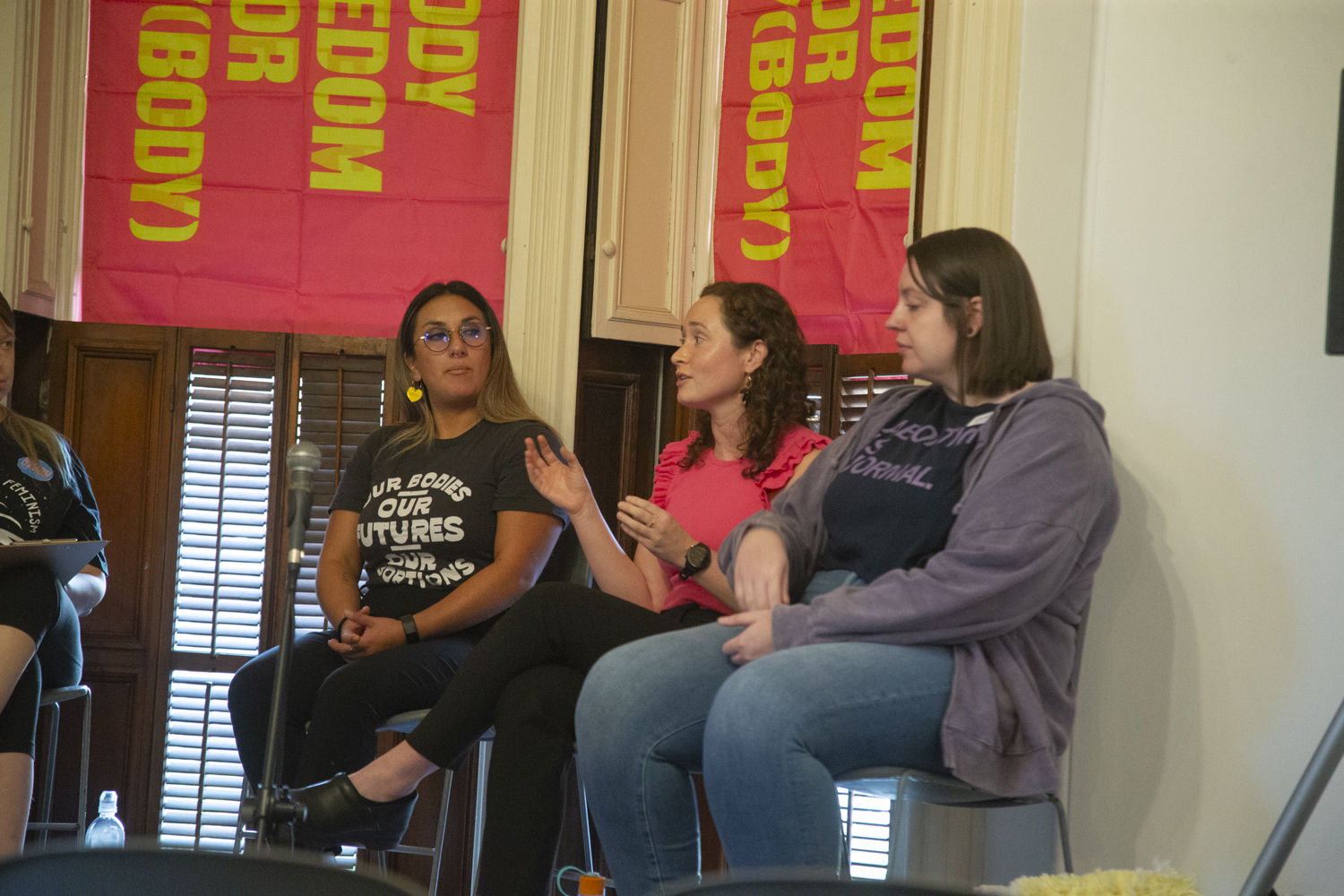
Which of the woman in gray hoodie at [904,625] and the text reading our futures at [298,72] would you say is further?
the text reading our futures at [298,72]

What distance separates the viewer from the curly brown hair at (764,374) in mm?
2253

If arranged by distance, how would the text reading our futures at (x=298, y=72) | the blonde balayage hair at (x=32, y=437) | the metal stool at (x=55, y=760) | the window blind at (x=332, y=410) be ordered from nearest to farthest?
the metal stool at (x=55, y=760)
the blonde balayage hair at (x=32, y=437)
the window blind at (x=332, y=410)
the text reading our futures at (x=298, y=72)

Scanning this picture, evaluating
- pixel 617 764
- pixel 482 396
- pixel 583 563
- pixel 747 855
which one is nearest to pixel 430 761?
pixel 617 764

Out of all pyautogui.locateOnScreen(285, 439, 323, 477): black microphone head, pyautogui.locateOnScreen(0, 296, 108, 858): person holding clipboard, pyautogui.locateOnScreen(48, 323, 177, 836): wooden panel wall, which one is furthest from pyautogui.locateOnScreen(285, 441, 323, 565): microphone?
pyautogui.locateOnScreen(48, 323, 177, 836): wooden panel wall

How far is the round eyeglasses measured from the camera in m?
2.58

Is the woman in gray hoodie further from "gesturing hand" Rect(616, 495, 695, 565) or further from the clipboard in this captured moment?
the clipboard

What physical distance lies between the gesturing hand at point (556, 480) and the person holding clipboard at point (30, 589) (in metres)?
0.93

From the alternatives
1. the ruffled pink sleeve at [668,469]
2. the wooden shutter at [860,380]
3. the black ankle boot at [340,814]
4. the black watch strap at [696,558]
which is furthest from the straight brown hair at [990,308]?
the black ankle boot at [340,814]

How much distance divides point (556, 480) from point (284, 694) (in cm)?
75

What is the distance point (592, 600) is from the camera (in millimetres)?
1909

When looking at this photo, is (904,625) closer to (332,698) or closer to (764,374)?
(764,374)

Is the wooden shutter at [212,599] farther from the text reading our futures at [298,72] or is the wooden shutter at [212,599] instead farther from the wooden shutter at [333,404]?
the text reading our futures at [298,72]

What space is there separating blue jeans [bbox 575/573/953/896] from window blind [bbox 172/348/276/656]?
1.42 metres

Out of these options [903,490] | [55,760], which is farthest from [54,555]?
[903,490]
